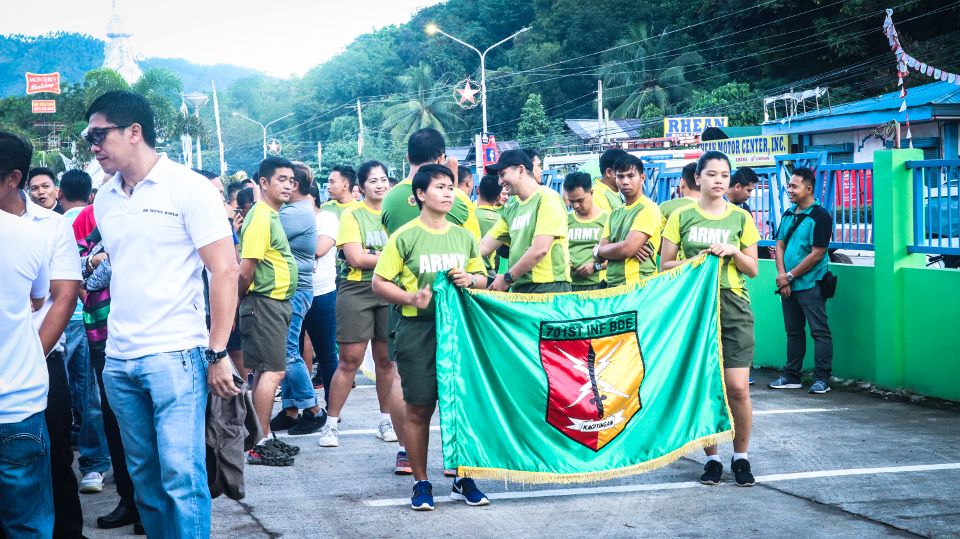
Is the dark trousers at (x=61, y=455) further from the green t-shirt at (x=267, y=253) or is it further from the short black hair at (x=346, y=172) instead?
the short black hair at (x=346, y=172)

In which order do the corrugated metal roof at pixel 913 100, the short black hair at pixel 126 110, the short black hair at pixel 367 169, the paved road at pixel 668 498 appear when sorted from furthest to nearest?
the corrugated metal roof at pixel 913 100
the short black hair at pixel 367 169
the paved road at pixel 668 498
the short black hair at pixel 126 110

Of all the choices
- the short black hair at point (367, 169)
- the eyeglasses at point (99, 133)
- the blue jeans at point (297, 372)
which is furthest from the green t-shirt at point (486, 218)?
the eyeglasses at point (99, 133)

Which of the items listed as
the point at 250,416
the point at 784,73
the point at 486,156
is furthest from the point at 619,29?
the point at 250,416

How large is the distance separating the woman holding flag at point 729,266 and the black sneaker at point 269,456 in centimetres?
283

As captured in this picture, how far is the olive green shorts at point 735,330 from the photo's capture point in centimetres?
642

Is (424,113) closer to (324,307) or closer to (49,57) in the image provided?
(324,307)

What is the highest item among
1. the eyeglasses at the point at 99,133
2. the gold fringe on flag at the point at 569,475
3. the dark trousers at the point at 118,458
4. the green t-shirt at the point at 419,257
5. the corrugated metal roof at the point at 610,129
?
the corrugated metal roof at the point at 610,129

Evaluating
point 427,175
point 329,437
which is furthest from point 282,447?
point 427,175

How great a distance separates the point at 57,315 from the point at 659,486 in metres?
3.69

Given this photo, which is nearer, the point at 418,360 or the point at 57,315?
the point at 57,315

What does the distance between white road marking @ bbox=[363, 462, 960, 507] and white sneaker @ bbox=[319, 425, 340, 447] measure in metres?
1.64

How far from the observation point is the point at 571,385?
598 cm

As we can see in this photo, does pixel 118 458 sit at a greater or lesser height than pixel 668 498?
greater

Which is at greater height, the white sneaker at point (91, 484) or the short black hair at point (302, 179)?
the short black hair at point (302, 179)
